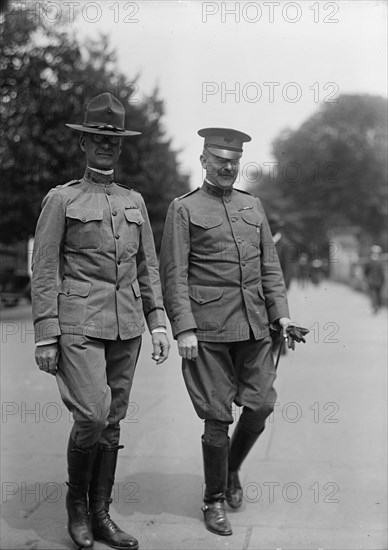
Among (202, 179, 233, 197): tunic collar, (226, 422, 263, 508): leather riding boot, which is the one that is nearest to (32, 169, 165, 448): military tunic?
(202, 179, 233, 197): tunic collar

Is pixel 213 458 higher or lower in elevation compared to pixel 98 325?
lower

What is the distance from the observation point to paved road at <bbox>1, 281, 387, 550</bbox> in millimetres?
3457

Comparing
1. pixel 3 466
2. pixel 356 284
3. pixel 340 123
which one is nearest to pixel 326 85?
pixel 3 466

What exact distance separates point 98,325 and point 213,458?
0.95 meters

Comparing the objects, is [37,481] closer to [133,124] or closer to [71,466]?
[71,466]

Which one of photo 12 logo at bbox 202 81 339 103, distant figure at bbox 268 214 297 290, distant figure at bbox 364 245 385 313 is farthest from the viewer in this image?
distant figure at bbox 364 245 385 313

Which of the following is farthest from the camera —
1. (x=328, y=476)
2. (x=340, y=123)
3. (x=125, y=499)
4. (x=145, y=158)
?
(x=340, y=123)

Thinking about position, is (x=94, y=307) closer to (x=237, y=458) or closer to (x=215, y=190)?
(x=215, y=190)

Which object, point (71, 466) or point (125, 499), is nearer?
point (71, 466)

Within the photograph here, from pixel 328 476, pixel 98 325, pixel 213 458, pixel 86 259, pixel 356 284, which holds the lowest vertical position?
pixel 356 284

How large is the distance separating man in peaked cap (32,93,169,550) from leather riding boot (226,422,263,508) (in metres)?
0.70

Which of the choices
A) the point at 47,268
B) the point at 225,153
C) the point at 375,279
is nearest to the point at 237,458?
the point at 47,268

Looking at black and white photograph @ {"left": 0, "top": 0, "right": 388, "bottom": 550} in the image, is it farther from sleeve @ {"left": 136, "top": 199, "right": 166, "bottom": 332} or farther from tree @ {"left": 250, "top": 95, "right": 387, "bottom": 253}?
tree @ {"left": 250, "top": 95, "right": 387, "bottom": 253}

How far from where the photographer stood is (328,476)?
4.26 m
